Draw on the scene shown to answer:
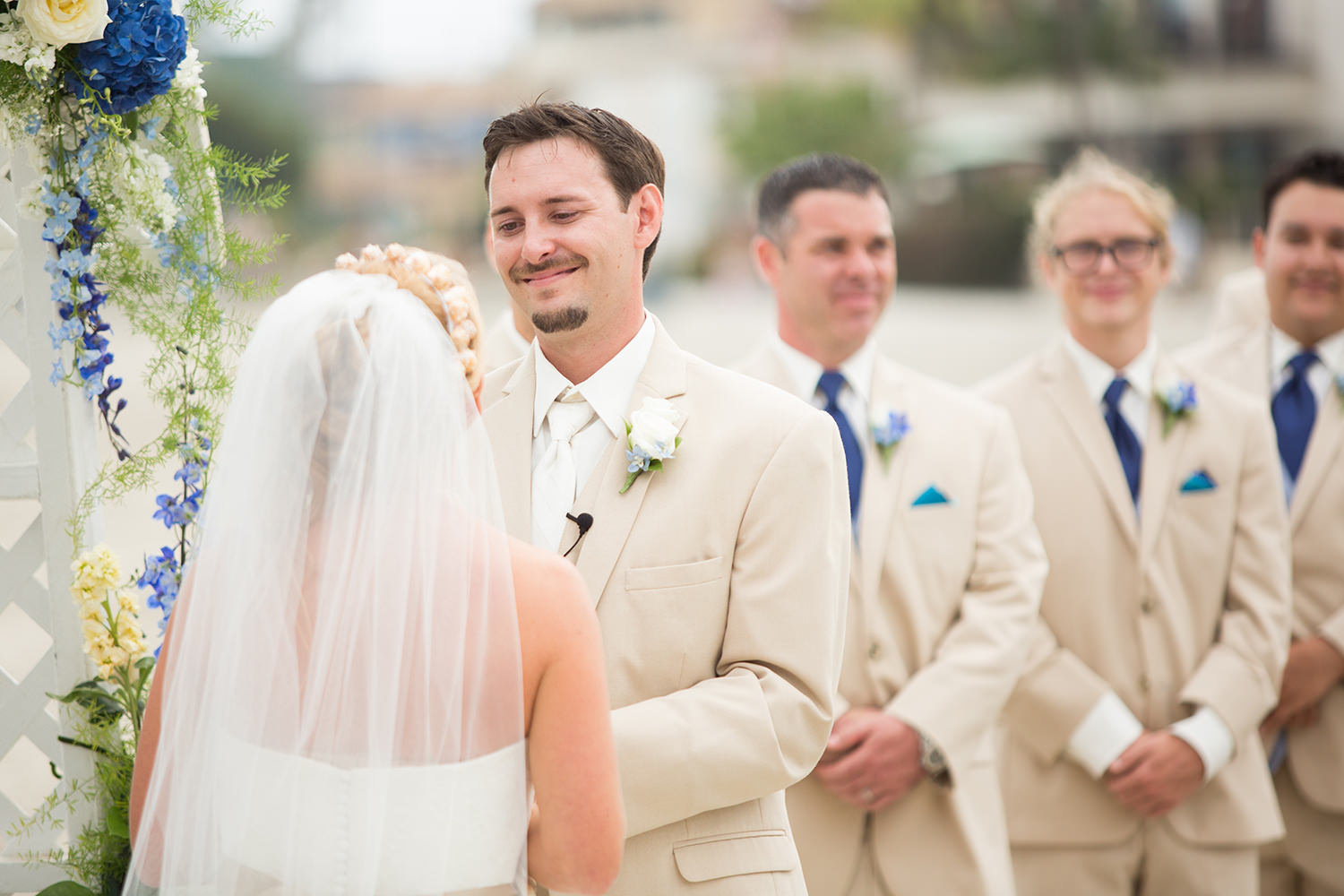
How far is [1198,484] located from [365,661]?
2.95 metres

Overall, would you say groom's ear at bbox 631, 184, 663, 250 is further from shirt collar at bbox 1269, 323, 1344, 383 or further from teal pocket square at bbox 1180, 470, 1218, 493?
shirt collar at bbox 1269, 323, 1344, 383

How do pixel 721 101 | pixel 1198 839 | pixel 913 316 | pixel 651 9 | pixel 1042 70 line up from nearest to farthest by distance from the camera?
1. pixel 1198 839
2. pixel 913 316
3. pixel 1042 70
4. pixel 721 101
5. pixel 651 9

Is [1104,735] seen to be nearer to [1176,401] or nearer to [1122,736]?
[1122,736]

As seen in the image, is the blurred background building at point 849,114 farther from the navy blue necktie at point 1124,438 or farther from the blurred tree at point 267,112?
the navy blue necktie at point 1124,438

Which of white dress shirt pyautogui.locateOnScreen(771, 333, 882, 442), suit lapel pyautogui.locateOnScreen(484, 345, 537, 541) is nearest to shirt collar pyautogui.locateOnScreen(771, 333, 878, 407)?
white dress shirt pyautogui.locateOnScreen(771, 333, 882, 442)

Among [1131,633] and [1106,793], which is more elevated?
[1131,633]

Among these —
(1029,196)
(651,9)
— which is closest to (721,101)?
(651,9)

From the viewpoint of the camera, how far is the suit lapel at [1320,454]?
4.23 metres

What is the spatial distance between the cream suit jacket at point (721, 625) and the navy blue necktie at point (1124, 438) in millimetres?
1831

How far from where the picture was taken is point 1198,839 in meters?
3.77

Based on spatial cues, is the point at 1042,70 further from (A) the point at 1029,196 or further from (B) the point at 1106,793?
(B) the point at 1106,793

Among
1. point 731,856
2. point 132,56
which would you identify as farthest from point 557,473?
point 132,56

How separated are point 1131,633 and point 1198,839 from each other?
0.64 meters

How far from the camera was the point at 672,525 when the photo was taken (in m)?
2.45
